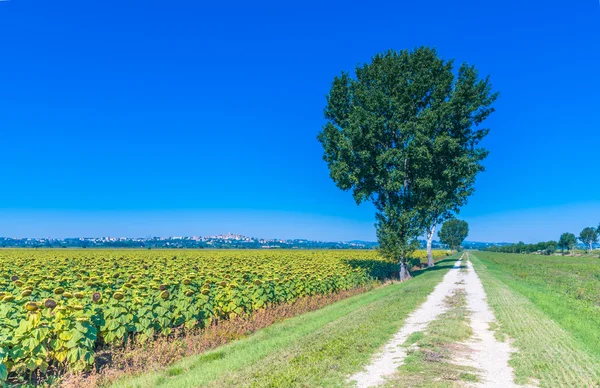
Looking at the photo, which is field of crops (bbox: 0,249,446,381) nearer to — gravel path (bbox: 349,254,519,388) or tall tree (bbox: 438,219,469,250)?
gravel path (bbox: 349,254,519,388)

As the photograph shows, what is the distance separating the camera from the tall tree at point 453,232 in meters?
163

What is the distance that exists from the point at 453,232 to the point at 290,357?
174m

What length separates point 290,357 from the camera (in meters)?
7.47

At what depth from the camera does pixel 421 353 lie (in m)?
7.63

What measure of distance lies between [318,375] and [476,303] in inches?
417

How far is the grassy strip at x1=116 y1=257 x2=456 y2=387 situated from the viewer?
21.0ft

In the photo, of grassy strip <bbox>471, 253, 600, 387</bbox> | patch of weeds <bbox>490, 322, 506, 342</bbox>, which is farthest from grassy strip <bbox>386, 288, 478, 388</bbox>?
grassy strip <bbox>471, 253, 600, 387</bbox>

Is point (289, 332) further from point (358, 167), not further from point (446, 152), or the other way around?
point (446, 152)

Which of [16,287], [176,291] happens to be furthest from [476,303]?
[16,287]

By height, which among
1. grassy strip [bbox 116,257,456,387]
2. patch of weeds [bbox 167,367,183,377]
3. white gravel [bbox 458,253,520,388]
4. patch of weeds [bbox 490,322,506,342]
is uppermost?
patch of weeds [bbox 490,322,506,342]

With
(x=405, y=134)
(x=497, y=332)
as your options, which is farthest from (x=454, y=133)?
(x=497, y=332)

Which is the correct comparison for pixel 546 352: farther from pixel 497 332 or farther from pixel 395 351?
pixel 395 351

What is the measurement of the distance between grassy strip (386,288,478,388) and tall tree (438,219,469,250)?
163 metres

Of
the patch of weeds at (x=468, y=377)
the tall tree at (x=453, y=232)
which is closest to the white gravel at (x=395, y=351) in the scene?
the patch of weeds at (x=468, y=377)
